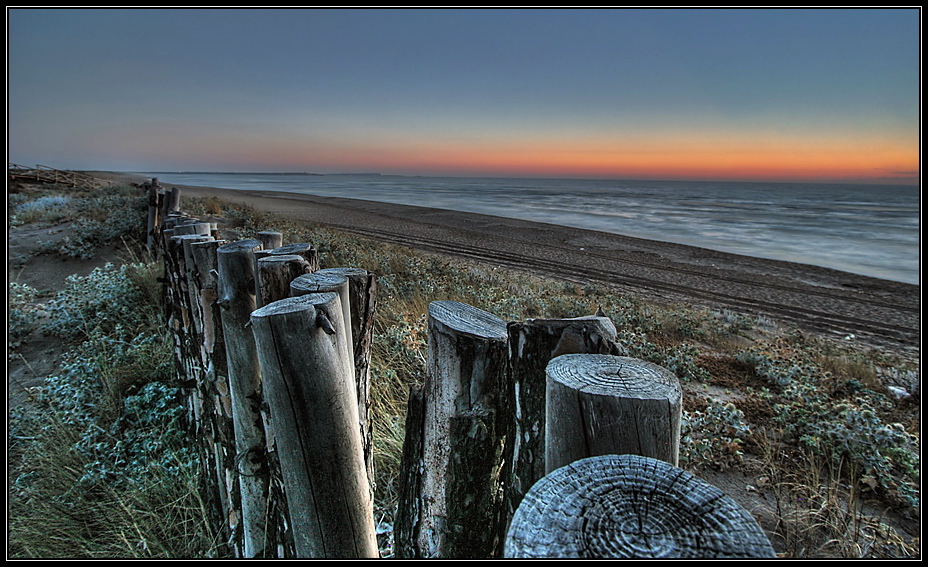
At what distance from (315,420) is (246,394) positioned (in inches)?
38.3

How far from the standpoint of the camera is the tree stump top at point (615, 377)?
43.2 inches

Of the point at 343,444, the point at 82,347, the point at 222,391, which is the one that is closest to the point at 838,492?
the point at 343,444

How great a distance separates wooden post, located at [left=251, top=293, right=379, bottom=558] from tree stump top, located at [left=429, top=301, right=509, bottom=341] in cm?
41

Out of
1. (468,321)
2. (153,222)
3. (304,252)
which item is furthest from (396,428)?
(153,222)

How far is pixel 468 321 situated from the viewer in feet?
5.57

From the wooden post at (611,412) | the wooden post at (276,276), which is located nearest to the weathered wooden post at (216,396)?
the wooden post at (276,276)

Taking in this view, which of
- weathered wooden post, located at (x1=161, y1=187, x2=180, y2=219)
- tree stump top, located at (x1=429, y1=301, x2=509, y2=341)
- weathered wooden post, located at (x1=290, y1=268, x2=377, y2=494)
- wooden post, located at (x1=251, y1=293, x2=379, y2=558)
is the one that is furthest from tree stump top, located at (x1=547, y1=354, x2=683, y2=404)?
weathered wooden post, located at (x1=161, y1=187, x2=180, y2=219)

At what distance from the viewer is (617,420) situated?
3.56ft

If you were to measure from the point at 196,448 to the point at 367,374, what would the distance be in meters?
1.74

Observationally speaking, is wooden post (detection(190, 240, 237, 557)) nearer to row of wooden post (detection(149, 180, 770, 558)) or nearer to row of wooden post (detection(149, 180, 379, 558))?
row of wooden post (detection(149, 180, 379, 558))

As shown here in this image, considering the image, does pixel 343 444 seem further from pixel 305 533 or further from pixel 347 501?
pixel 305 533

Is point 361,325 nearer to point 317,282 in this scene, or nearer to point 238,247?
point 317,282

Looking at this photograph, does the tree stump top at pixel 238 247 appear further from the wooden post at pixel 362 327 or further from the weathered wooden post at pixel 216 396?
the wooden post at pixel 362 327

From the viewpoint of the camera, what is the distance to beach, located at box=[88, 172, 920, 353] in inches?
371
